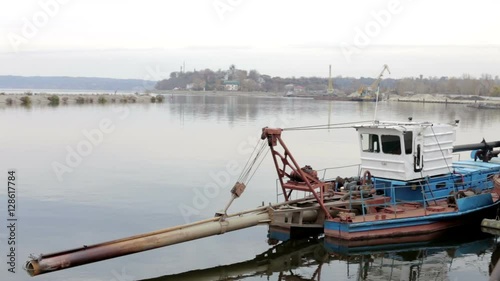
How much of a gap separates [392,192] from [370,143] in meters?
1.73

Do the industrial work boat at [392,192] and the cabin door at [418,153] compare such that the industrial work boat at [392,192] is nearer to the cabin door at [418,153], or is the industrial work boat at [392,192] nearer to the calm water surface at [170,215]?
the cabin door at [418,153]

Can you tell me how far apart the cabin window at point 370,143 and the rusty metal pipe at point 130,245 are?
5.25 m

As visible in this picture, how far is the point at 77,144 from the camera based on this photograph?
4081 cm

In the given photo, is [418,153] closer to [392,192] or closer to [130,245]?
[392,192]

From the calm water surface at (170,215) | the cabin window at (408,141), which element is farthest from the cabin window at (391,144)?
the calm water surface at (170,215)

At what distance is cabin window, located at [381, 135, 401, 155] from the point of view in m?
18.7

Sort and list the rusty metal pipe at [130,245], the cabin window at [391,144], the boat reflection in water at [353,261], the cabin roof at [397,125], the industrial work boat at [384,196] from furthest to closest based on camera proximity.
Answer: the cabin window at [391,144] < the cabin roof at [397,125] < the industrial work boat at [384,196] < the boat reflection in water at [353,261] < the rusty metal pipe at [130,245]

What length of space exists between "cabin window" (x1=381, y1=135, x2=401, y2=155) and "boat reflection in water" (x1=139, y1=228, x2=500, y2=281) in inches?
117

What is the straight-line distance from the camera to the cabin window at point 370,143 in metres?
19.2

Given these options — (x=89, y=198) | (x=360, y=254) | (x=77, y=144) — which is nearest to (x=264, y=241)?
(x=360, y=254)

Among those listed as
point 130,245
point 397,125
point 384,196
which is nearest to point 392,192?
point 384,196

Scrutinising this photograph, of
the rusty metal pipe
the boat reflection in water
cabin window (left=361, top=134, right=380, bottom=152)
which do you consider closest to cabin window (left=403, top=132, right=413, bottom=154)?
cabin window (left=361, top=134, right=380, bottom=152)

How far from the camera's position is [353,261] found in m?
16.5

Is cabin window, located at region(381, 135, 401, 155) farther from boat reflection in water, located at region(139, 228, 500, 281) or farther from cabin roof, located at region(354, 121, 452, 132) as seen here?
boat reflection in water, located at region(139, 228, 500, 281)
